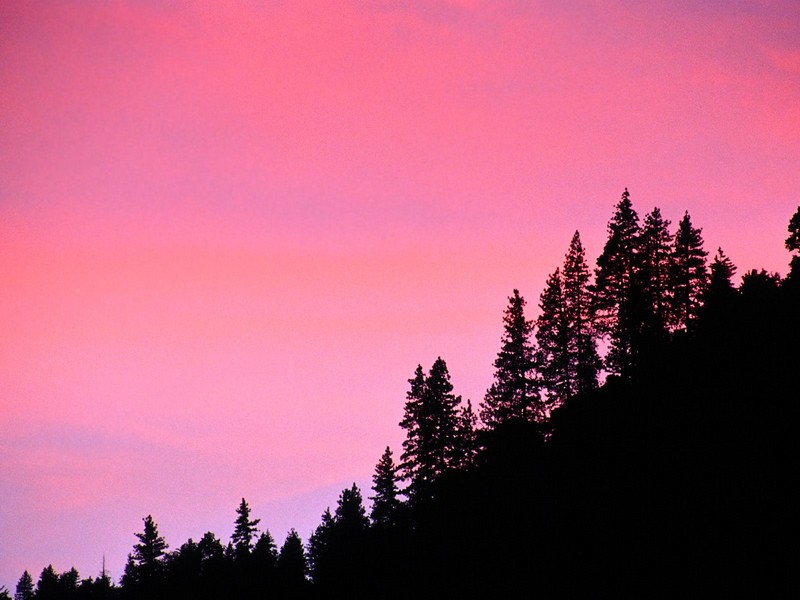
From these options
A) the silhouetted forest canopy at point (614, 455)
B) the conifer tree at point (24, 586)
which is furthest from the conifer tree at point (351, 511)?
the conifer tree at point (24, 586)

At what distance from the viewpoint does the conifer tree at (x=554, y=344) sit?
52969mm

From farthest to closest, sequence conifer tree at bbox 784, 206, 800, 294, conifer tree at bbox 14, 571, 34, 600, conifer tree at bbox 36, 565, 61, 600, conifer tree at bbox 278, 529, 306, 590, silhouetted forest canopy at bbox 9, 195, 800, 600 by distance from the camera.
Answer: conifer tree at bbox 14, 571, 34, 600 → conifer tree at bbox 36, 565, 61, 600 → conifer tree at bbox 278, 529, 306, 590 → conifer tree at bbox 784, 206, 800, 294 → silhouetted forest canopy at bbox 9, 195, 800, 600

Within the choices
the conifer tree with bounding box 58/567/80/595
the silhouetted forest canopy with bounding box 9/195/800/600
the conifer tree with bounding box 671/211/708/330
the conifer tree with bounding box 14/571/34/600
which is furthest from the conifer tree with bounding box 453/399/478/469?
the conifer tree with bounding box 14/571/34/600

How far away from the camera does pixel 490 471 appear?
161 feet

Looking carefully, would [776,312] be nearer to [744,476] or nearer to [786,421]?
[786,421]

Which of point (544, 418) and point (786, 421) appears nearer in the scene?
point (786, 421)

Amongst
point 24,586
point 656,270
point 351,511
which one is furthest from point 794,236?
point 24,586

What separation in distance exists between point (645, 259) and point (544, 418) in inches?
595

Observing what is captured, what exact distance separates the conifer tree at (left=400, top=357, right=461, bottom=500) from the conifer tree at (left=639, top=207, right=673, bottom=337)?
16481 mm

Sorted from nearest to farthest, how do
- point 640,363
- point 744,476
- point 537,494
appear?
point 744,476
point 537,494
point 640,363

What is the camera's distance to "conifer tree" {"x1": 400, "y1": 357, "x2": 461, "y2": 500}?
51969 mm

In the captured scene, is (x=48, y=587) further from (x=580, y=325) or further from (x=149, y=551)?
(x=580, y=325)

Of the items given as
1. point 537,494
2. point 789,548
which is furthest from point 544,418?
point 789,548

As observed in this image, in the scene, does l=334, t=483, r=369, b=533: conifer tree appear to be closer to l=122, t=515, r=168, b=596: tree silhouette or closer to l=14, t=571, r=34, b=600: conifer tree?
l=122, t=515, r=168, b=596: tree silhouette
